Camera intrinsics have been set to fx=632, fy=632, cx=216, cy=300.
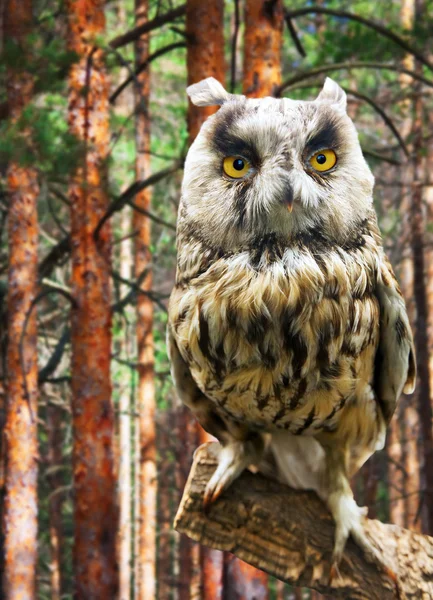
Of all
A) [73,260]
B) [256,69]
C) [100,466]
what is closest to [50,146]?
[73,260]

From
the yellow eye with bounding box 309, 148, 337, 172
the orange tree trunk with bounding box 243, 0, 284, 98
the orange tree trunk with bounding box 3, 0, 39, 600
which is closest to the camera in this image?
the yellow eye with bounding box 309, 148, 337, 172

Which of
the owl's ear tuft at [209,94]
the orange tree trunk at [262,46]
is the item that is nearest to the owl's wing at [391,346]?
the owl's ear tuft at [209,94]

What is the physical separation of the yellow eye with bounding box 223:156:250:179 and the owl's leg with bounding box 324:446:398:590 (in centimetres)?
112

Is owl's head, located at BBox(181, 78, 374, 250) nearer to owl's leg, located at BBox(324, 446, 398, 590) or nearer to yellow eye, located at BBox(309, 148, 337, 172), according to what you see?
yellow eye, located at BBox(309, 148, 337, 172)

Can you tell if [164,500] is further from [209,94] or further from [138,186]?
[209,94]

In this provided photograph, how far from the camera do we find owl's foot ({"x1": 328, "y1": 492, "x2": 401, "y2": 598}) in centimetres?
224

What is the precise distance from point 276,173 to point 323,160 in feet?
0.61

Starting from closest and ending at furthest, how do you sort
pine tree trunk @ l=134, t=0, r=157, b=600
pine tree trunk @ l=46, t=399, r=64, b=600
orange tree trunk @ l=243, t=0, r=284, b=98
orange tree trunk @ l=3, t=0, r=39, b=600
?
orange tree trunk @ l=243, t=0, r=284, b=98
orange tree trunk @ l=3, t=0, r=39, b=600
pine tree trunk @ l=134, t=0, r=157, b=600
pine tree trunk @ l=46, t=399, r=64, b=600

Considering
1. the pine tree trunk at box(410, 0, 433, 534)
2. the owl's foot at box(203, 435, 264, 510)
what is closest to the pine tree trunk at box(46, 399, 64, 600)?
the pine tree trunk at box(410, 0, 433, 534)

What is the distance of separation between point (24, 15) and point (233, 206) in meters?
4.83

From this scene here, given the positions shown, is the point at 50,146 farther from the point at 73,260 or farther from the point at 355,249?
the point at 355,249

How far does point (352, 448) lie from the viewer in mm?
2369

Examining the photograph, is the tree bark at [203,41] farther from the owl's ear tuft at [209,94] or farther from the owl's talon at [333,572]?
the owl's talon at [333,572]

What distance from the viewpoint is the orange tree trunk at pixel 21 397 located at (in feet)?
19.6
